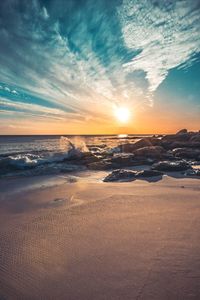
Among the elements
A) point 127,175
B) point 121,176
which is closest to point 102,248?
point 121,176

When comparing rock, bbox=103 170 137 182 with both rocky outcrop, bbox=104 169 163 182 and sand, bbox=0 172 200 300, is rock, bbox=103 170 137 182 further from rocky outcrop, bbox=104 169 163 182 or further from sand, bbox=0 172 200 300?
sand, bbox=0 172 200 300

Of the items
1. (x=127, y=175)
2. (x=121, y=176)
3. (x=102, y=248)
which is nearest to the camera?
(x=102, y=248)

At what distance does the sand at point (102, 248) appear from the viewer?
7.58 feet

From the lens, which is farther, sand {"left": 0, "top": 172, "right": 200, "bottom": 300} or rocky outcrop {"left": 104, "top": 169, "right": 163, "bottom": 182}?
→ rocky outcrop {"left": 104, "top": 169, "right": 163, "bottom": 182}

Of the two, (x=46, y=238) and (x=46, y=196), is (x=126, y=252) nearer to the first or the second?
(x=46, y=238)

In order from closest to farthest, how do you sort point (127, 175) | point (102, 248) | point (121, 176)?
point (102, 248) → point (121, 176) → point (127, 175)

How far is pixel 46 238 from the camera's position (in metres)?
3.43

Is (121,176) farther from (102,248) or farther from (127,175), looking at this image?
(102,248)

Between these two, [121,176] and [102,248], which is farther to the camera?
[121,176]

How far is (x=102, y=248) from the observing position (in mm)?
3047

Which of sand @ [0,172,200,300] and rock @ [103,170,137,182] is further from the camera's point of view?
rock @ [103,170,137,182]

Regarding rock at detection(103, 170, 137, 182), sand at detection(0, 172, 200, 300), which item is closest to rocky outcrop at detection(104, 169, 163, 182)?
rock at detection(103, 170, 137, 182)

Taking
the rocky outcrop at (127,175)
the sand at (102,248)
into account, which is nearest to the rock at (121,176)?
the rocky outcrop at (127,175)

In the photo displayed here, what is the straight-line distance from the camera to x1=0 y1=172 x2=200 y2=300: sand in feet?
7.58
